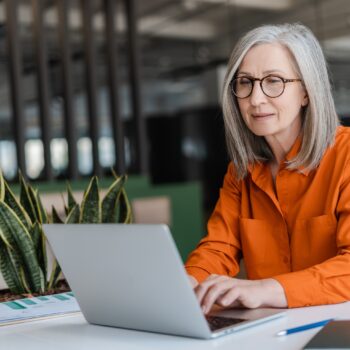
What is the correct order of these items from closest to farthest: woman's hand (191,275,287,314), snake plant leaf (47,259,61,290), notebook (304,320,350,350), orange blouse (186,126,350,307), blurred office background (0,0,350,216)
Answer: notebook (304,320,350,350)
woman's hand (191,275,287,314)
orange blouse (186,126,350,307)
snake plant leaf (47,259,61,290)
blurred office background (0,0,350,216)

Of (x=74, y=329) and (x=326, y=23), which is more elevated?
(x=326, y=23)

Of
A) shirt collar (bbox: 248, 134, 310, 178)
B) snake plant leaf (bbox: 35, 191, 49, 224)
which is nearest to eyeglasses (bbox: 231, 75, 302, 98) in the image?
shirt collar (bbox: 248, 134, 310, 178)

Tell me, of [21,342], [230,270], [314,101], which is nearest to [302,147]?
[314,101]

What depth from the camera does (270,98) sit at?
1.74 m

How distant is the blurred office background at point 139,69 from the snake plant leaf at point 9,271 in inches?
132

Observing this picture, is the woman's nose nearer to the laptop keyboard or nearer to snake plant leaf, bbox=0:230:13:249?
the laptop keyboard

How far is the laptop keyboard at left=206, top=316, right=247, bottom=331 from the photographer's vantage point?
4.10 feet

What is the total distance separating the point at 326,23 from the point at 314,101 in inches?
295

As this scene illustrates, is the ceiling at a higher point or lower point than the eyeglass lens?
higher

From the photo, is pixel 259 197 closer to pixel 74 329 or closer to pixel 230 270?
pixel 230 270

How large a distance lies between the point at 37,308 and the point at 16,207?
1.67ft

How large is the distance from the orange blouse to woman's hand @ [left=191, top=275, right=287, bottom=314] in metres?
0.22

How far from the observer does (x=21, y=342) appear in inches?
50.3

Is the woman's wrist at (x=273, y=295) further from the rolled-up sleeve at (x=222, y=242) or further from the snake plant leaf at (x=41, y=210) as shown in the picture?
the snake plant leaf at (x=41, y=210)
